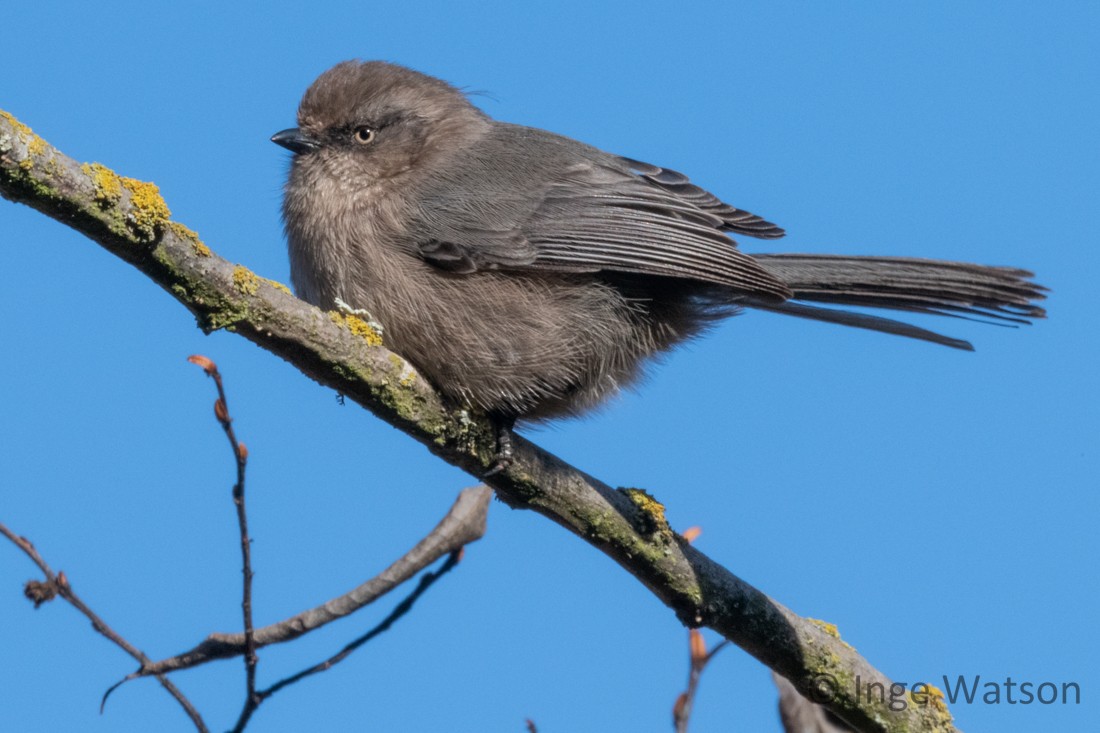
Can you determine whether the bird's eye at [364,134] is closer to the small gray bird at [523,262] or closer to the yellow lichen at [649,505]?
the small gray bird at [523,262]

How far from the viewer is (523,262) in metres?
4.51

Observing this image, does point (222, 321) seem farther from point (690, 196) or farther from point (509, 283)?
point (690, 196)

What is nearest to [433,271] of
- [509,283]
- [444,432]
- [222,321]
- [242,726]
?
[509,283]

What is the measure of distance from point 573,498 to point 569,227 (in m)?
1.19

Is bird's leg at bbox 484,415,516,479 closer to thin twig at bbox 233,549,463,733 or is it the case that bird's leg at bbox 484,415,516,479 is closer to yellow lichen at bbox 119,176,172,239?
thin twig at bbox 233,549,463,733

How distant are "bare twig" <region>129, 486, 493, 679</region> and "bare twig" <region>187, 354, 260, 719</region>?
130 millimetres

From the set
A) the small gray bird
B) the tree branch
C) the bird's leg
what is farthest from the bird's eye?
the bird's leg

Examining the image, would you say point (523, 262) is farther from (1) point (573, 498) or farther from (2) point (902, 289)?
(2) point (902, 289)

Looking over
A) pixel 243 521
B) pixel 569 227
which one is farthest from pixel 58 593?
pixel 569 227

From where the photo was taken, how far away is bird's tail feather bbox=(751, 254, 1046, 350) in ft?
15.7

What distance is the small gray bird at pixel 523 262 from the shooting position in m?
4.39

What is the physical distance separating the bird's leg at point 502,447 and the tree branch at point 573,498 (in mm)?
20

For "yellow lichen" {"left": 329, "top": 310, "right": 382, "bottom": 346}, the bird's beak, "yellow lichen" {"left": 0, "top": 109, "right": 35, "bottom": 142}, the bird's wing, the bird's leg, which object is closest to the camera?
"yellow lichen" {"left": 0, "top": 109, "right": 35, "bottom": 142}

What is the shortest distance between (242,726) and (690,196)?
304 centimetres
